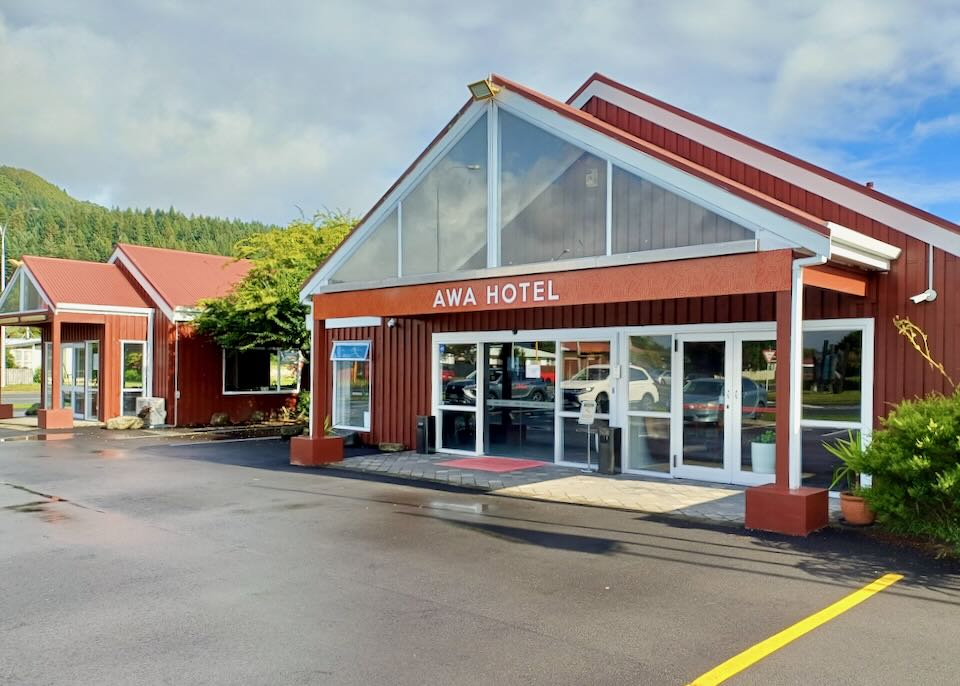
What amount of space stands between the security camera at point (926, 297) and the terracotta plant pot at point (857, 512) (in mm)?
2633

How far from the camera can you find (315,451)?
1277 cm

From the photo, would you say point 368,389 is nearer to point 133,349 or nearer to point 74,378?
point 133,349

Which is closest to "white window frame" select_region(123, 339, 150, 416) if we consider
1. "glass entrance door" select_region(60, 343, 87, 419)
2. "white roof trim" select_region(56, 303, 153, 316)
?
"white roof trim" select_region(56, 303, 153, 316)

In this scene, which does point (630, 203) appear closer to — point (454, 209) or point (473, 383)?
point (454, 209)

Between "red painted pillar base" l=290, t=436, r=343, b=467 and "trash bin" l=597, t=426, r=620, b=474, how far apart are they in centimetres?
466

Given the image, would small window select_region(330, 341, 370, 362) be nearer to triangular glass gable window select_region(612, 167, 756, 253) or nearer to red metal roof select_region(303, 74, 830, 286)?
red metal roof select_region(303, 74, 830, 286)

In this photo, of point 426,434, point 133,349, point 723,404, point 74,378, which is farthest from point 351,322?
point 74,378

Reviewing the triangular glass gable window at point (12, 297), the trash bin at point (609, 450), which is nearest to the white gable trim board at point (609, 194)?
the trash bin at point (609, 450)

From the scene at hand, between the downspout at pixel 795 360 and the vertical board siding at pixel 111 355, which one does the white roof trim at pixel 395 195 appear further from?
the vertical board siding at pixel 111 355

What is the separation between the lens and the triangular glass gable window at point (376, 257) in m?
12.0

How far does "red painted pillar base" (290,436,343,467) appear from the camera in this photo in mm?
12773

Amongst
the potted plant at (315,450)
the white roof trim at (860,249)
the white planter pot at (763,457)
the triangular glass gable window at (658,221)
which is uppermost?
the triangular glass gable window at (658,221)

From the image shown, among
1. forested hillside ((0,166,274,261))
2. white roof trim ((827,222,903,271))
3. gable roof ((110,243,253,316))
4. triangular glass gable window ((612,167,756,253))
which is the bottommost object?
white roof trim ((827,222,903,271))

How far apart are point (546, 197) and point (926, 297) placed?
4754 mm
